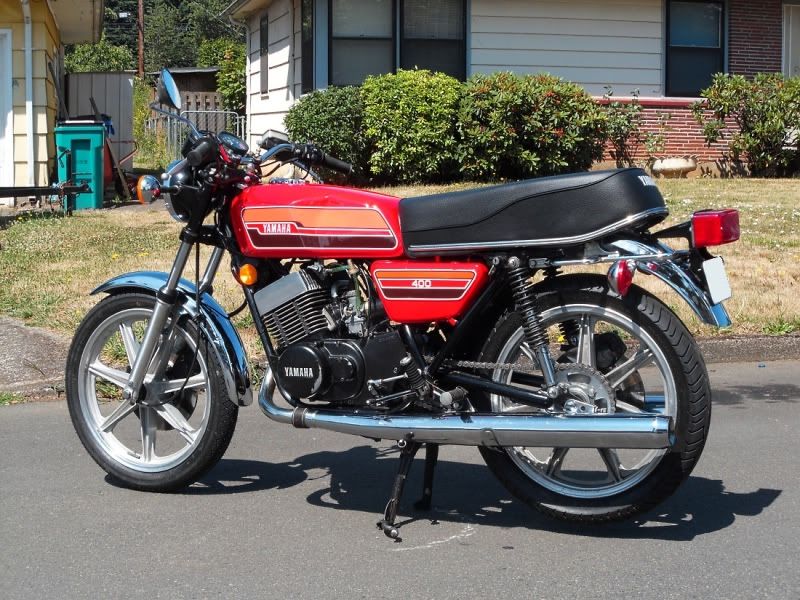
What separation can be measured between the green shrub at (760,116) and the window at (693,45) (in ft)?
3.61

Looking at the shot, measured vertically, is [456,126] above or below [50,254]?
above

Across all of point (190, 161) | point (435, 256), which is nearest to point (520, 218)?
point (435, 256)

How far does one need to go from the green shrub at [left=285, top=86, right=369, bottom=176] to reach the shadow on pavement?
11356 mm

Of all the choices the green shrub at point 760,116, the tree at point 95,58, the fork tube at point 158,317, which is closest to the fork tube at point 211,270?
the fork tube at point 158,317

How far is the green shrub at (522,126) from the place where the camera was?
53.1 feet

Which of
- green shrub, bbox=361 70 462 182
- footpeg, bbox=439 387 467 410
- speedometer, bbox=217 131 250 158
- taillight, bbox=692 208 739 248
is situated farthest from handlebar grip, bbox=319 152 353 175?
green shrub, bbox=361 70 462 182

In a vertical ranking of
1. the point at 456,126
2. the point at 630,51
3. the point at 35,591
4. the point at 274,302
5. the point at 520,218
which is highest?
the point at 630,51

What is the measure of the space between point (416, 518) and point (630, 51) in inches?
644

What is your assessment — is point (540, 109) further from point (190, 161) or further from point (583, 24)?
point (190, 161)

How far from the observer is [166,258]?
1097cm

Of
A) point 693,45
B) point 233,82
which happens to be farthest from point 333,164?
point 233,82

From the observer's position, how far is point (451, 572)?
3.99 m

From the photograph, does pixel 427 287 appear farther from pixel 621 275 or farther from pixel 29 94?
pixel 29 94

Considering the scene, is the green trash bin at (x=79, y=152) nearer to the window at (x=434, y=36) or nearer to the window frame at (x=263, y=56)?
the window at (x=434, y=36)
